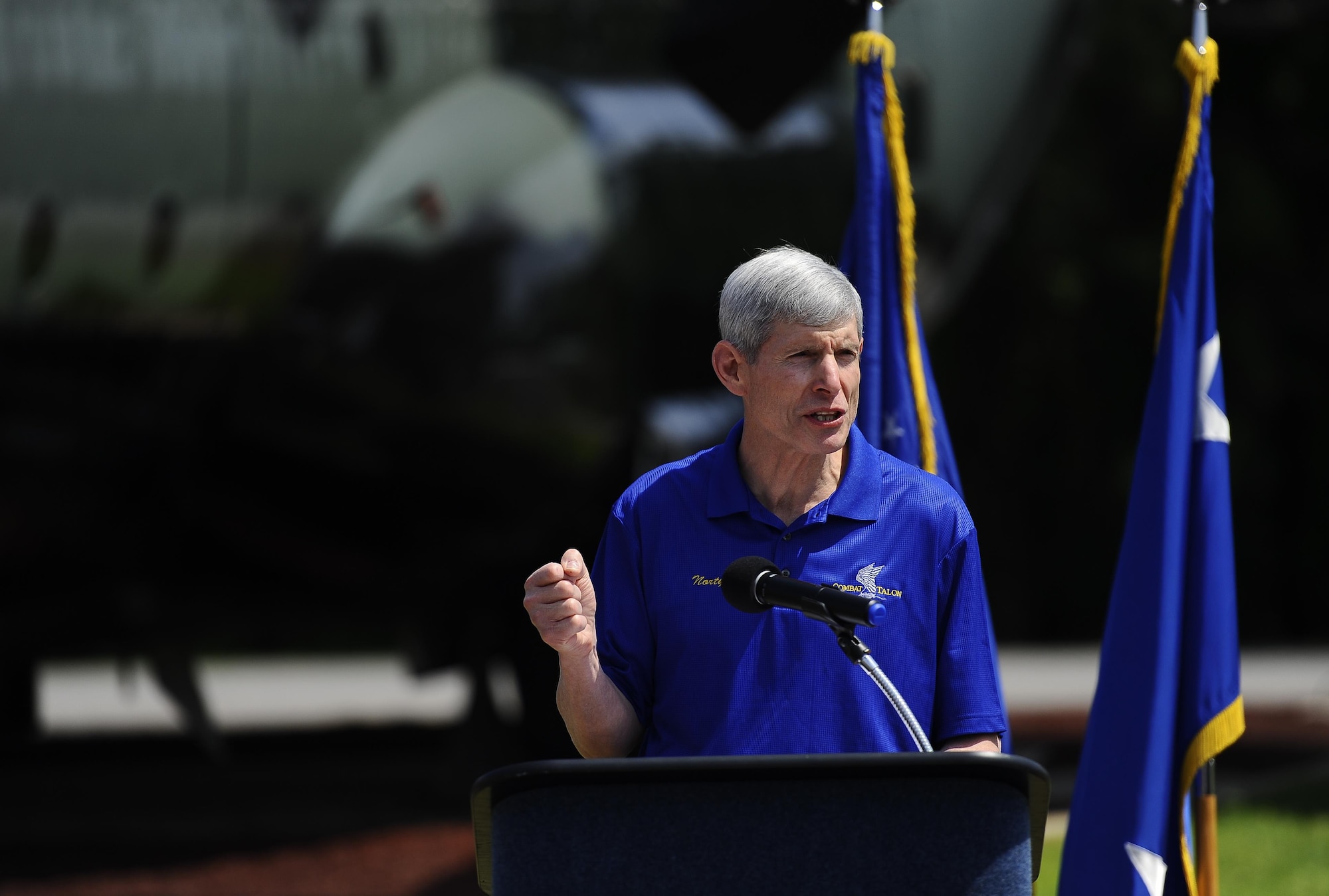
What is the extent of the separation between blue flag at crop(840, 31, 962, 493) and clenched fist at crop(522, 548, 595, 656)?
1.56 m

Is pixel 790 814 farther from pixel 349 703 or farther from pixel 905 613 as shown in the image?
pixel 349 703

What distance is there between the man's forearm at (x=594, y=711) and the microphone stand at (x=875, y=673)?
37 centimetres

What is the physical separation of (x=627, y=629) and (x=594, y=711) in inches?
6.1

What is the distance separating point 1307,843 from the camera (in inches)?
269

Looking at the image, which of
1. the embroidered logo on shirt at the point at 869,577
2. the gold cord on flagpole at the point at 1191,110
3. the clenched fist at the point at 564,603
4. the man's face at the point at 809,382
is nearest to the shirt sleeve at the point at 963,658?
the embroidered logo on shirt at the point at 869,577

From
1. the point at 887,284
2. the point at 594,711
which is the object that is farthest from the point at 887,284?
the point at 594,711

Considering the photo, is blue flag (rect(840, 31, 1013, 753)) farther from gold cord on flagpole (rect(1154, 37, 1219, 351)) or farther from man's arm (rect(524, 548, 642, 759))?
man's arm (rect(524, 548, 642, 759))

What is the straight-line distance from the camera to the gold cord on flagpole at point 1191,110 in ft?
12.7

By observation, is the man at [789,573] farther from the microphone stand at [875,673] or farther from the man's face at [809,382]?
the microphone stand at [875,673]

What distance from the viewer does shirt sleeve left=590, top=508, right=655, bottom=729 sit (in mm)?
2674

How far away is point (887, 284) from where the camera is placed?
4.00 meters

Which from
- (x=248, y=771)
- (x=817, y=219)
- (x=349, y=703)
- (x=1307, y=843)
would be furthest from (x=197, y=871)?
(x=349, y=703)

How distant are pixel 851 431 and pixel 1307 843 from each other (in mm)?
4910

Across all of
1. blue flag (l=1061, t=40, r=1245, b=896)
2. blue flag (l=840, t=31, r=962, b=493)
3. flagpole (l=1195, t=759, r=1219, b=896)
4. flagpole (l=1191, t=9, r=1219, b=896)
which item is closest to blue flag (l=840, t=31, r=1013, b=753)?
blue flag (l=840, t=31, r=962, b=493)
